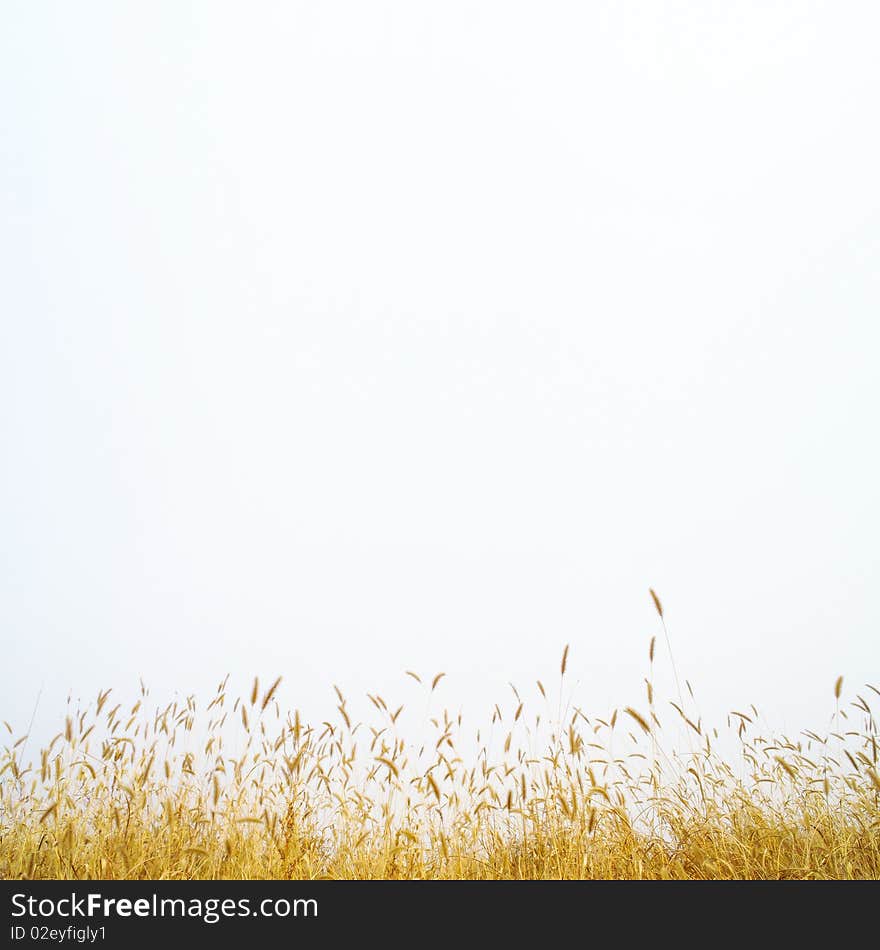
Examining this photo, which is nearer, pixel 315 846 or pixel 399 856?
pixel 399 856

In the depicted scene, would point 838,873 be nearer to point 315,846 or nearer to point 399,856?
point 399,856

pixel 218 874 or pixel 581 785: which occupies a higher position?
pixel 581 785

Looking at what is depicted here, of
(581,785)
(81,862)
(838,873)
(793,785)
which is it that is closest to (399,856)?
(581,785)

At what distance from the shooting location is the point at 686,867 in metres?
3.33
